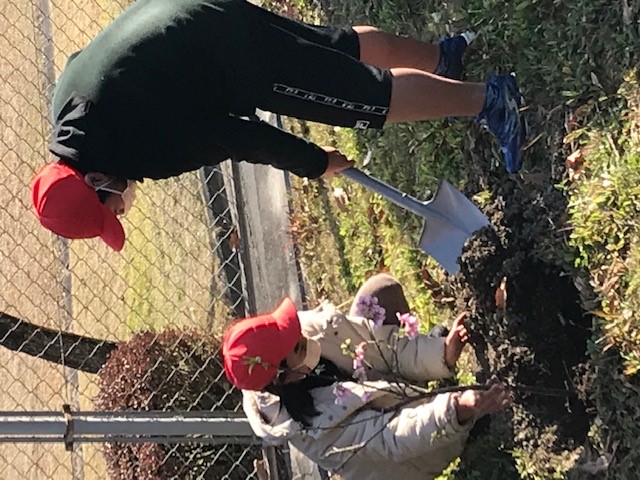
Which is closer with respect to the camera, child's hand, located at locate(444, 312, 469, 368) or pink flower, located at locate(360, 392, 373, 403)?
pink flower, located at locate(360, 392, 373, 403)

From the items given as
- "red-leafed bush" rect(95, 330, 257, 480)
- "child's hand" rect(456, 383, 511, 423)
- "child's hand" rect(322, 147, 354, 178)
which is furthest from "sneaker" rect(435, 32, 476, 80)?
"red-leafed bush" rect(95, 330, 257, 480)

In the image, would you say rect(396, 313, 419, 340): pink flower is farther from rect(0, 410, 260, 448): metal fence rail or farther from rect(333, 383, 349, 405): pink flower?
rect(0, 410, 260, 448): metal fence rail

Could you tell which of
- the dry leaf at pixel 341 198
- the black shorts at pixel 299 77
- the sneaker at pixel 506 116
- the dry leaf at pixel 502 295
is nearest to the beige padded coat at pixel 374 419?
the dry leaf at pixel 502 295

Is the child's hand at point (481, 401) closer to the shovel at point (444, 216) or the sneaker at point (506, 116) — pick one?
the shovel at point (444, 216)

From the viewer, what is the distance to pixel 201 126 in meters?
3.12

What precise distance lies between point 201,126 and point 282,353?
87cm

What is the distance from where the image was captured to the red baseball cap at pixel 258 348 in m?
3.35

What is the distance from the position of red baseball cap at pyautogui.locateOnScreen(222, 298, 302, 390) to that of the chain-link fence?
1.73 metres

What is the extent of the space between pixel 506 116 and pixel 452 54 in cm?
47

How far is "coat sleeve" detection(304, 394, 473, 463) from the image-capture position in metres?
3.38

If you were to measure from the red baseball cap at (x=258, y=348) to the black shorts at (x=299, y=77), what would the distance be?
758 millimetres

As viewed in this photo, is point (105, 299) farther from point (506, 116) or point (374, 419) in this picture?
point (506, 116)

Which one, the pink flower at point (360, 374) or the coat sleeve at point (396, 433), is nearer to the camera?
the coat sleeve at point (396, 433)

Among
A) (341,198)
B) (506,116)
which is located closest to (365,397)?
(506,116)
